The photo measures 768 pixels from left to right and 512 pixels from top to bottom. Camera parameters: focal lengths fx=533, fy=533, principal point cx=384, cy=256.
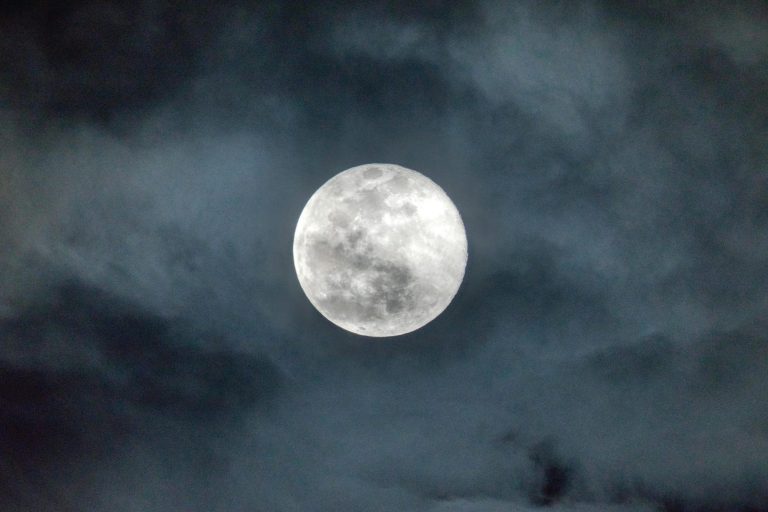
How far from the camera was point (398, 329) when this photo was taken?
17.0 meters

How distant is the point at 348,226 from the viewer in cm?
1584

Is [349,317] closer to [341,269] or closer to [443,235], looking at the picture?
[341,269]

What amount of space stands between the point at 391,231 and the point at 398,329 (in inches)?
134

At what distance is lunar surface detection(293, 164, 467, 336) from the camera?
51.1 feet

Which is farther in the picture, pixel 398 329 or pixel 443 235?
pixel 398 329

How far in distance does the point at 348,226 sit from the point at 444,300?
381 centimetres

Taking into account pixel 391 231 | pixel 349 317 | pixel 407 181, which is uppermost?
pixel 407 181

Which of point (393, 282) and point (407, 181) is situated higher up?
point (407, 181)

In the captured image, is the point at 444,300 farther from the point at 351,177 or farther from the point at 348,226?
the point at 351,177

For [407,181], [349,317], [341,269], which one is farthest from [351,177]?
[349,317]

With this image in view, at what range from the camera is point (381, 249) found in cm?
1548

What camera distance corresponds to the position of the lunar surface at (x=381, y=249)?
15.6 m

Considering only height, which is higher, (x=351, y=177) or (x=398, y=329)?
(x=351, y=177)

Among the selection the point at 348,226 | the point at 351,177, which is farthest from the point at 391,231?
the point at 351,177
